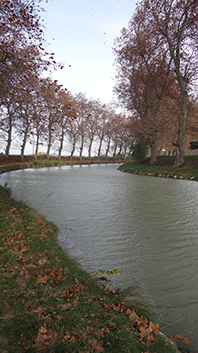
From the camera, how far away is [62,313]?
7.76 feet

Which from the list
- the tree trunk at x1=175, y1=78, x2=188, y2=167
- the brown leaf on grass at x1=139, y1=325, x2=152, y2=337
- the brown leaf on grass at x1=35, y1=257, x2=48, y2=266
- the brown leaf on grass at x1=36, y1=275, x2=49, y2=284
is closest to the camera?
the brown leaf on grass at x1=139, y1=325, x2=152, y2=337

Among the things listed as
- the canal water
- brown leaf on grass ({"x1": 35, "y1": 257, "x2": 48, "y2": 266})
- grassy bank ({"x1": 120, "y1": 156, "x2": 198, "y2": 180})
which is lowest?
the canal water

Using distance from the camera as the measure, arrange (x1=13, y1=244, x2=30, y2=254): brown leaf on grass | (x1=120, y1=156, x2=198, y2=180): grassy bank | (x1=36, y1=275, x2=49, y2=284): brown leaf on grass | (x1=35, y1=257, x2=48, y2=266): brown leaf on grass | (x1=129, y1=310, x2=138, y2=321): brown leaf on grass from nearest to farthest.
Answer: (x1=129, y1=310, x2=138, y2=321): brown leaf on grass < (x1=36, y1=275, x2=49, y2=284): brown leaf on grass < (x1=35, y1=257, x2=48, y2=266): brown leaf on grass < (x1=13, y1=244, x2=30, y2=254): brown leaf on grass < (x1=120, y1=156, x2=198, y2=180): grassy bank

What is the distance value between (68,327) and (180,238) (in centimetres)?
407

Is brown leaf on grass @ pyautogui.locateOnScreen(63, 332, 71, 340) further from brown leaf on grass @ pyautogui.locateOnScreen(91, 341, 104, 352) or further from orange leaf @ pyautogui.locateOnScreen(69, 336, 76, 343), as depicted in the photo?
brown leaf on grass @ pyautogui.locateOnScreen(91, 341, 104, 352)

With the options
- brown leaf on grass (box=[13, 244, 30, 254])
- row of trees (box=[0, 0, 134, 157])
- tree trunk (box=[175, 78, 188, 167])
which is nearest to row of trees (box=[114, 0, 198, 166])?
tree trunk (box=[175, 78, 188, 167])

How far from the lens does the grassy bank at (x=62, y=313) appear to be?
2.05 meters

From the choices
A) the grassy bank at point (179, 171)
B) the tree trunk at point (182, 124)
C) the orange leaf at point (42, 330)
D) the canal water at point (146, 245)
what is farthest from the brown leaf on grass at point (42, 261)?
the tree trunk at point (182, 124)

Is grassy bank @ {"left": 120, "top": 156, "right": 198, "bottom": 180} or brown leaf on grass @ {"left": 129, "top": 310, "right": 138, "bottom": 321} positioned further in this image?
grassy bank @ {"left": 120, "top": 156, "right": 198, "bottom": 180}

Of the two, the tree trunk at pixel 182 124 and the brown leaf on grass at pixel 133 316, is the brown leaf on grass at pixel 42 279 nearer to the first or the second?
the brown leaf on grass at pixel 133 316

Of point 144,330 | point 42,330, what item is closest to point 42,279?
point 42,330

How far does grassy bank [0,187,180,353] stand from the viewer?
205cm

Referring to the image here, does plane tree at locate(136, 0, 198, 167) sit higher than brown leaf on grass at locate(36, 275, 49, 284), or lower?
higher

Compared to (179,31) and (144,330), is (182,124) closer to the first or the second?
(179,31)
